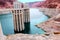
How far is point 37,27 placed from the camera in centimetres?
222

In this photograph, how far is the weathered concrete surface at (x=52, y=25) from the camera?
86.9 inches

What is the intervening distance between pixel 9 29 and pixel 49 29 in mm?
794

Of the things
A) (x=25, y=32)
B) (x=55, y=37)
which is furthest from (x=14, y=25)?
(x=55, y=37)

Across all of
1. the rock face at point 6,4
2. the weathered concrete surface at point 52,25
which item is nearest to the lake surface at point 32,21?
the weathered concrete surface at point 52,25

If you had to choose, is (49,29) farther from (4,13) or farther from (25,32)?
(4,13)

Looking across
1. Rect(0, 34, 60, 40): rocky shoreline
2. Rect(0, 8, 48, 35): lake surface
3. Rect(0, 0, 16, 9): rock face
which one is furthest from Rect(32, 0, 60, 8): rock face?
Rect(0, 34, 60, 40): rocky shoreline

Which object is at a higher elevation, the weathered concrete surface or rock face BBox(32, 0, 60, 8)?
rock face BBox(32, 0, 60, 8)

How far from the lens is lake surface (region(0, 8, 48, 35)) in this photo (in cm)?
218

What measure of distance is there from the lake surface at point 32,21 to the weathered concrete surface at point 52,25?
0.08m

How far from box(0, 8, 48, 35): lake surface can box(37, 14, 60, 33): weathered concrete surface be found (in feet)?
0.25

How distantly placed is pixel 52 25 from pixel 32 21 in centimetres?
41

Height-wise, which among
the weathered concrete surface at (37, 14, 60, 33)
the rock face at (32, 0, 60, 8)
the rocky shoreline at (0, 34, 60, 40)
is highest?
the rock face at (32, 0, 60, 8)

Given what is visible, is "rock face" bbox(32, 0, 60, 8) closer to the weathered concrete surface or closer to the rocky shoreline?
the weathered concrete surface

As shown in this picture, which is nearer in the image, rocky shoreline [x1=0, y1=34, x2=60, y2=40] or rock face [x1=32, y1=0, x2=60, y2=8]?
rocky shoreline [x1=0, y1=34, x2=60, y2=40]
